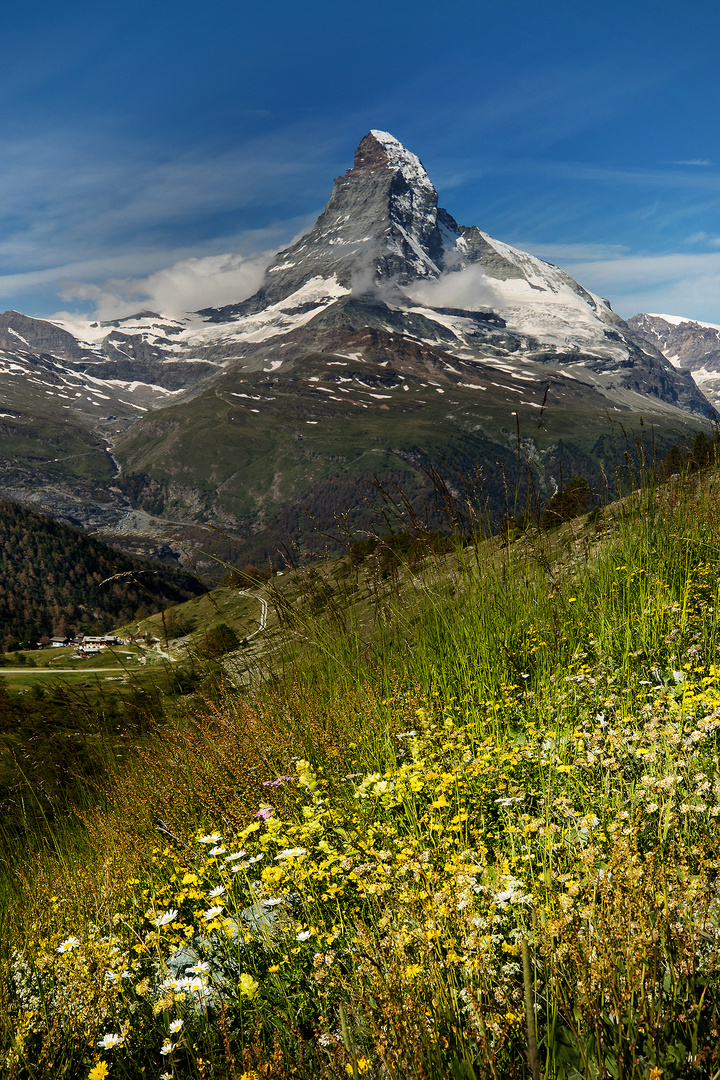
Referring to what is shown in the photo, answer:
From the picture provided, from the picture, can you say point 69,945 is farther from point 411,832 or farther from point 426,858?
point 426,858

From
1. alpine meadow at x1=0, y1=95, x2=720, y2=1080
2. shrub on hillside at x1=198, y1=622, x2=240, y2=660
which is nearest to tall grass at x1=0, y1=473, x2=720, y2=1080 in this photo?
alpine meadow at x1=0, y1=95, x2=720, y2=1080

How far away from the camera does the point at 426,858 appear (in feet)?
9.39

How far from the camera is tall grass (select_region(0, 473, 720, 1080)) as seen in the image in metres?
2.20

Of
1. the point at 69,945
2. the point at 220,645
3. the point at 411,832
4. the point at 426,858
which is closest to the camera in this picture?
the point at 426,858

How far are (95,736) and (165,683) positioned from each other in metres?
1.17

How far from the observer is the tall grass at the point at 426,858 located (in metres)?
2.20

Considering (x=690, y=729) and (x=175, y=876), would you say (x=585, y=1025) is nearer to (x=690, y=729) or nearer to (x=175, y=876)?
(x=690, y=729)

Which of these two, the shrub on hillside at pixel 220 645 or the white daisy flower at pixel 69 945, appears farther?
the shrub on hillside at pixel 220 645

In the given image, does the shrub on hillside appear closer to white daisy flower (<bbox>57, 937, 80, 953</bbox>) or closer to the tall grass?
the tall grass

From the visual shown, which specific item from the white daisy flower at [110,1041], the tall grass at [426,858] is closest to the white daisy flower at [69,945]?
the tall grass at [426,858]

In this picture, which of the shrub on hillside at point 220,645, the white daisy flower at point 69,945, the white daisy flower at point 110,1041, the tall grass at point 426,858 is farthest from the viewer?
the shrub on hillside at point 220,645

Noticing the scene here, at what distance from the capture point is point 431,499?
28.7 ft

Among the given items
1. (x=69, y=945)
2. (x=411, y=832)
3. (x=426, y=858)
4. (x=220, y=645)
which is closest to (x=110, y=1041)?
(x=69, y=945)

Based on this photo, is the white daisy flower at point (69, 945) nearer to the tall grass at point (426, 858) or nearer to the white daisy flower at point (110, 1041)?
the tall grass at point (426, 858)
